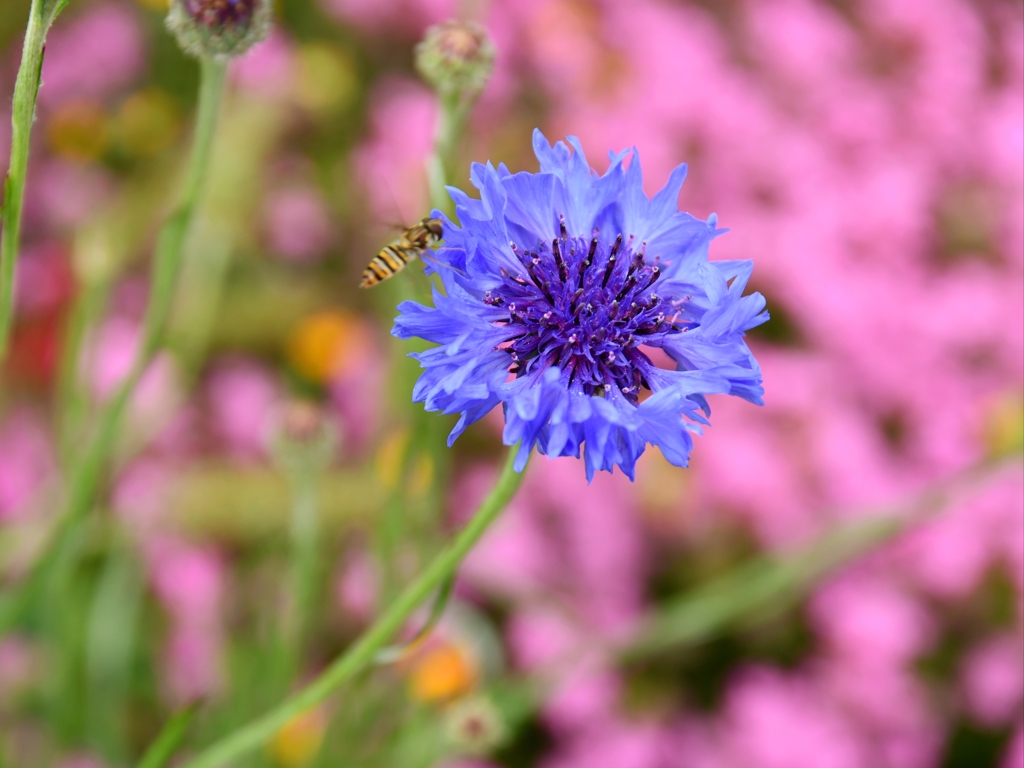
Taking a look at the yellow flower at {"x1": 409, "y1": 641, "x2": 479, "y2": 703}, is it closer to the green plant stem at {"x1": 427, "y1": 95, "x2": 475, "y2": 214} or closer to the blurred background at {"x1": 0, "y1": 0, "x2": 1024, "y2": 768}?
the blurred background at {"x1": 0, "y1": 0, "x2": 1024, "y2": 768}

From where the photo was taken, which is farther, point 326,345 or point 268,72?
point 268,72

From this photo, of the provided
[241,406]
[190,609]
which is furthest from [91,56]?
[190,609]

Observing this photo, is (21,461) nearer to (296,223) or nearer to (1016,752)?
(296,223)

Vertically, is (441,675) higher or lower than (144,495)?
lower

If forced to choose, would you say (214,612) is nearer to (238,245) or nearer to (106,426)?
(238,245)

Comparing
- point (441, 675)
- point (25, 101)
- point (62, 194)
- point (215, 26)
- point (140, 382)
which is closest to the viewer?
point (25, 101)

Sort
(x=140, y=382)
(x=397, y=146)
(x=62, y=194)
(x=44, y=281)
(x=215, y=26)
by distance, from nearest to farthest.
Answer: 1. (x=215, y=26)
2. (x=140, y=382)
3. (x=44, y=281)
4. (x=62, y=194)
5. (x=397, y=146)

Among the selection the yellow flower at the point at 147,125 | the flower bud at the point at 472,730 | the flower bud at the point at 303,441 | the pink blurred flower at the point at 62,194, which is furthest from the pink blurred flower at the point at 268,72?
the flower bud at the point at 472,730

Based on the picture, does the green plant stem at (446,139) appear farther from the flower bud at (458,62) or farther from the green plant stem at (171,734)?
the green plant stem at (171,734)
